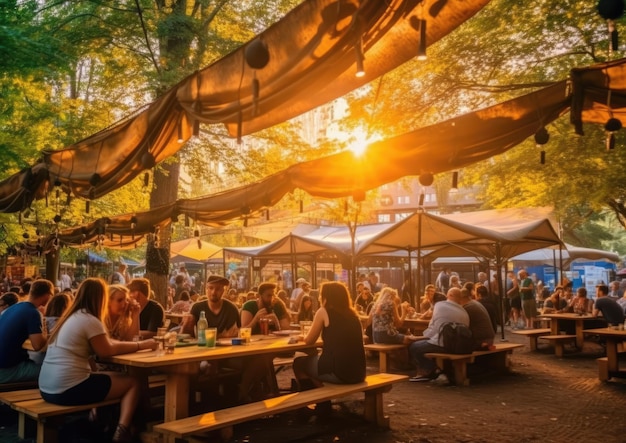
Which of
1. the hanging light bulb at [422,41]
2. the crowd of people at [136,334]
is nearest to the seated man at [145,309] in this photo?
the crowd of people at [136,334]

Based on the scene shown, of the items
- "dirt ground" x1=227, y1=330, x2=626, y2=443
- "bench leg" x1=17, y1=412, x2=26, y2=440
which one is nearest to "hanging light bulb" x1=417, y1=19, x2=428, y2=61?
"dirt ground" x1=227, y1=330, x2=626, y2=443

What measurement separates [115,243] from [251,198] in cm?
662

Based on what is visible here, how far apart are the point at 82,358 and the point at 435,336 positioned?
214 inches

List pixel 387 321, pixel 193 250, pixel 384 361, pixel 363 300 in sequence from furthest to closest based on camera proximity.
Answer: pixel 193 250, pixel 363 300, pixel 387 321, pixel 384 361

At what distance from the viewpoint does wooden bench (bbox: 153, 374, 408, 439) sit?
4.14 meters

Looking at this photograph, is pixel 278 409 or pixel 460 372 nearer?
pixel 278 409

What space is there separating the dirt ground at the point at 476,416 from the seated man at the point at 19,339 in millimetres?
592

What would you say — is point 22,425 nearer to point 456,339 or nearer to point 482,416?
point 482,416

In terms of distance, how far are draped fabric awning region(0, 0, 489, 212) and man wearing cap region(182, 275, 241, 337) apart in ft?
7.83

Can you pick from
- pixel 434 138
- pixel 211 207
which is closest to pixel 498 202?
pixel 211 207

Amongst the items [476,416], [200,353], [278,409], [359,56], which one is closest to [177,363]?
[200,353]

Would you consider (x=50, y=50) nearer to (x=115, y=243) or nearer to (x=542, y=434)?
(x=115, y=243)

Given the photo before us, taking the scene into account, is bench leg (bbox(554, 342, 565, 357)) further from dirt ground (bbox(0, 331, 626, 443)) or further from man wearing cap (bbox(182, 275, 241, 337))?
man wearing cap (bbox(182, 275, 241, 337))

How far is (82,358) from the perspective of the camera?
4.54 m
